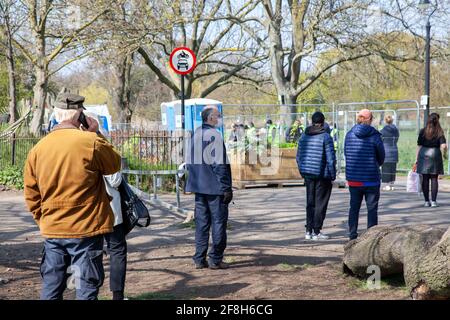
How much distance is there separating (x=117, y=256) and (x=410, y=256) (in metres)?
2.48

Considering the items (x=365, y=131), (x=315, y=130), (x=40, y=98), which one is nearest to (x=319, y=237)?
(x=315, y=130)

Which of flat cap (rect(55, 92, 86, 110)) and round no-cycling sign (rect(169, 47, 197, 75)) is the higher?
round no-cycling sign (rect(169, 47, 197, 75))

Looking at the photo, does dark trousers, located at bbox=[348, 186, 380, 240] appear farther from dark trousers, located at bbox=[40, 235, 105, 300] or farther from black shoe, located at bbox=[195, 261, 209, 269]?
dark trousers, located at bbox=[40, 235, 105, 300]

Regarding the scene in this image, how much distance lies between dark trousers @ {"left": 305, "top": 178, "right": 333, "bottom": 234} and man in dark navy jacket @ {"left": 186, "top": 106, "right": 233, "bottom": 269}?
2031mm

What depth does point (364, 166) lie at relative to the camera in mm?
8812

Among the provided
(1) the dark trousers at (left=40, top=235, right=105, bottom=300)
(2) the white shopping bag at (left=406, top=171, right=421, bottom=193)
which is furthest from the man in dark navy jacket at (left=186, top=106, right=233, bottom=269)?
(2) the white shopping bag at (left=406, top=171, right=421, bottom=193)

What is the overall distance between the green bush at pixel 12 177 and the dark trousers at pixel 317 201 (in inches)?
401

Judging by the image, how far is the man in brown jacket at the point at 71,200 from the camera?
4.66 m

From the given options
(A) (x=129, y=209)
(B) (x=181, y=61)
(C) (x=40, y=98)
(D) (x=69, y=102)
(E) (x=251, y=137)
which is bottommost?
(A) (x=129, y=209)

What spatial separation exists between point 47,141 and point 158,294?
7.61ft

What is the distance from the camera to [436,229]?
6.41m

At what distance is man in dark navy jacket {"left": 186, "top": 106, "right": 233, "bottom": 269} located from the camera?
764 cm

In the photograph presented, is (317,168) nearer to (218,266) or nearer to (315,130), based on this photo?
(315,130)
